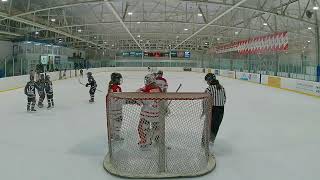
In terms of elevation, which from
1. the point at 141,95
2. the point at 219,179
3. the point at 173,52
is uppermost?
the point at 173,52

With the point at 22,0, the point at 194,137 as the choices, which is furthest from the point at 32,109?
the point at 22,0

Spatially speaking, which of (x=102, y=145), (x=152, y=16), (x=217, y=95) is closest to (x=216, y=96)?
(x=217, y=95)

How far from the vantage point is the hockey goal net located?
426 cm

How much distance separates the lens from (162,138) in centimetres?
423

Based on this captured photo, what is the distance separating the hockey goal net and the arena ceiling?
9742 mm

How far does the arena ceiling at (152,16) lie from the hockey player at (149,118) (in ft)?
33.4

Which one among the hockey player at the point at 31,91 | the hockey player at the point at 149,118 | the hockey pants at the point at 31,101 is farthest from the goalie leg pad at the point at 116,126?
the hockey pants at the point at 31,101

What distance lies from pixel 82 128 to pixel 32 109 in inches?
114

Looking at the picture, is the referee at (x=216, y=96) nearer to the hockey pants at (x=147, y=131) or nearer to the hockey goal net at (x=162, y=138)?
the hockey goal net at (x=162, y=138)

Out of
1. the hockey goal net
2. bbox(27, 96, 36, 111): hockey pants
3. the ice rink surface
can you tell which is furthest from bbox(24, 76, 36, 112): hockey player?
the hockey goal net

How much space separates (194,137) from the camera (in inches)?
219

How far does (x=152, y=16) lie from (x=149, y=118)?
20936mm

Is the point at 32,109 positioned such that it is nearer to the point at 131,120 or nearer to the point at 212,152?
the point at 131,120

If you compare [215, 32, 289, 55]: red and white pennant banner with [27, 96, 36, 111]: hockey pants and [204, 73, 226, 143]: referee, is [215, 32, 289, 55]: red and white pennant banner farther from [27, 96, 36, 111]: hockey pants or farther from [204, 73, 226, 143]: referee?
[27, 96, 36, 111]: hockey pants
